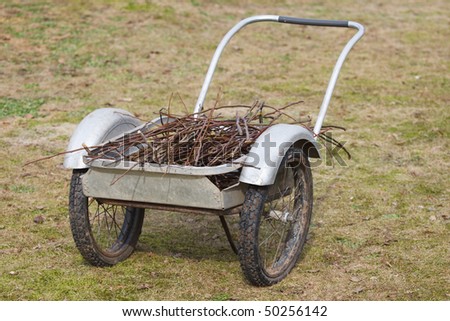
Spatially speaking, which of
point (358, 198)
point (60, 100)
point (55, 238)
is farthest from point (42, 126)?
point (358, 198)

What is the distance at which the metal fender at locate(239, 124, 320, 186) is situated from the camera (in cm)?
481

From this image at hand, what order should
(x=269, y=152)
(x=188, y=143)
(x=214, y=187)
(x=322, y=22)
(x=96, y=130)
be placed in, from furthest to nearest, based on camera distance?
(x=322, y=22) → (x=96, y=130) → (x=188, y=143) → (x=269, y=152) → (x=214, y=187)

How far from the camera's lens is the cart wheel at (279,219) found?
4.88 m

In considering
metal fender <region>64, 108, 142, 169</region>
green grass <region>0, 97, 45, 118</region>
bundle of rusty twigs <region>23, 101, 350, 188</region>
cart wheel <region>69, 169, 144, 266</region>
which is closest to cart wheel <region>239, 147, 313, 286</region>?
bundle of rusty twigs <region>23, 101, 350, 188</region>

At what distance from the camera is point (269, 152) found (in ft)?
16.1

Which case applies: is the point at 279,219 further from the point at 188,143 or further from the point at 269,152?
the point at 188,143

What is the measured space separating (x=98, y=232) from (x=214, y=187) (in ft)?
5.07

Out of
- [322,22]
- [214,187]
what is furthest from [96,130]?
[322,22]

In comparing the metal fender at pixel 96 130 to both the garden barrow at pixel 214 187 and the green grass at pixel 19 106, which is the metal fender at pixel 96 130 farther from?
the green grass at pixel 19 106

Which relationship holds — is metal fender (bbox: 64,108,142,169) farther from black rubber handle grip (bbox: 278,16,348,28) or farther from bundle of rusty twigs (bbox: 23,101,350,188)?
black rubber handle grip (bbox: 278,16,348,28)

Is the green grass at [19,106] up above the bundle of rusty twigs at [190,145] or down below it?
below

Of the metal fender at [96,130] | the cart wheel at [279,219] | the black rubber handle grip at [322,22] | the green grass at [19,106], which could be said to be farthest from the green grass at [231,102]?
the black rubber handle grip at [322,22]
